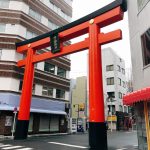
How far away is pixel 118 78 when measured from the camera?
41.8 meters

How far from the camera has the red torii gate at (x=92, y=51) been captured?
452 inches

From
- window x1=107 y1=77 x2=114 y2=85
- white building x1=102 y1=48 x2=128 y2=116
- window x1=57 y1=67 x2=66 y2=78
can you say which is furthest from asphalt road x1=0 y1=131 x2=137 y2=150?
window x1=107 y1=77 x2=114 y2=85

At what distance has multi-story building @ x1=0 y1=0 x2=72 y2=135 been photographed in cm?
1839

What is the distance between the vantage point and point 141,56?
1002cm

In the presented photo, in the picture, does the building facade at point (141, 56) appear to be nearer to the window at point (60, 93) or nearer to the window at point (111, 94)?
the window at point (60, 93)

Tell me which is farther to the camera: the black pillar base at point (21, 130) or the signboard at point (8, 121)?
the signboard at point (8, 121)

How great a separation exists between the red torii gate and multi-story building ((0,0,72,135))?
1.72m

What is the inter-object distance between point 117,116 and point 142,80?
3014 centimetres

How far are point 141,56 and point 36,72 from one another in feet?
44.1

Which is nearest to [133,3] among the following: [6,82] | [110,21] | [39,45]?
[110,21]

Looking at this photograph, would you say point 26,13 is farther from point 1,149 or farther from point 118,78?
point 118,78

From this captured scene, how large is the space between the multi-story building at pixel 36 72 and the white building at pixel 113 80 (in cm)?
1707

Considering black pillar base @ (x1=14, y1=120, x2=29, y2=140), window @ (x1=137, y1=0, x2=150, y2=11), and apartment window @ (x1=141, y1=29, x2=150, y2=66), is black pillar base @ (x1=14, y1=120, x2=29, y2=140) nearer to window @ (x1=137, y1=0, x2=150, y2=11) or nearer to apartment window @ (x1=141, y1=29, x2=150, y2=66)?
apartment window @ (x1=141, y1=29, x2=150, y2=66)

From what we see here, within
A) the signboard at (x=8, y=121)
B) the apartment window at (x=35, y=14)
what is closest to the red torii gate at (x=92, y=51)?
the signboard at (x=8, y=121)
